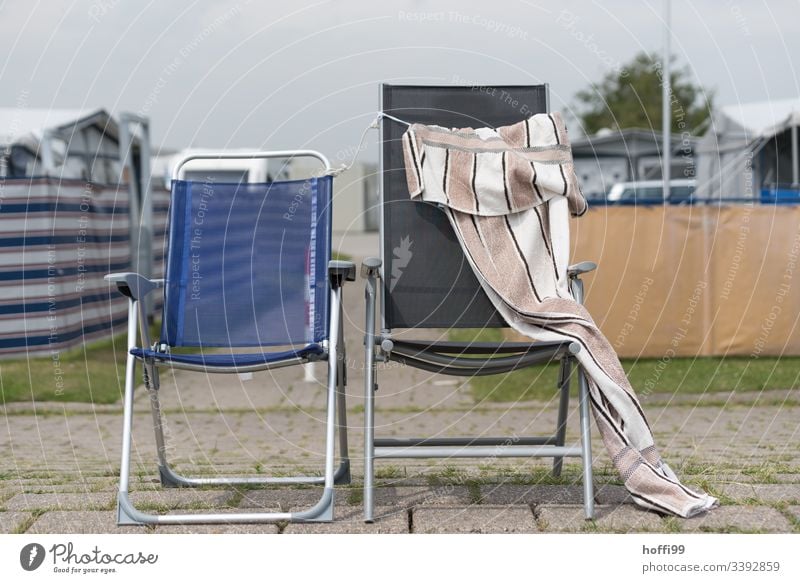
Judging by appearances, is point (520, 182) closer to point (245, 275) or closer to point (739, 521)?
point (245, 275)

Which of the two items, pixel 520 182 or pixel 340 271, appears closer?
pixel 340 271

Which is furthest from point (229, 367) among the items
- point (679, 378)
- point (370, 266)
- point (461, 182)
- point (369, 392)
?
point (679, 378)

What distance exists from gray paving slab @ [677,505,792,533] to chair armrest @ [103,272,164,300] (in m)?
2.10

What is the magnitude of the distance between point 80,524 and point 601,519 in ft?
5.77

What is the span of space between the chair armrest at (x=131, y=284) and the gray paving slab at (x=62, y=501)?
760mm

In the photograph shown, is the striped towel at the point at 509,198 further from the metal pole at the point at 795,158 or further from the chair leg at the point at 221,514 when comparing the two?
the metal pole at the point at 795,158

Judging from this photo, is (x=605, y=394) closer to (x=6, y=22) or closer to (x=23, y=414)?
(x=6, y=22)

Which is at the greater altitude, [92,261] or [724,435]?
[92,261]

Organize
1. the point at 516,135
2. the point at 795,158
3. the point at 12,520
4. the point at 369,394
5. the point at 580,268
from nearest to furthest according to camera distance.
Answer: the point at 12,520
the point at 369,394
the point at 580,268
the point at 516,135
the point at 795,158

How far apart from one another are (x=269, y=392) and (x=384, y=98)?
4677mm

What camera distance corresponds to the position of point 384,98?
4.19 meters

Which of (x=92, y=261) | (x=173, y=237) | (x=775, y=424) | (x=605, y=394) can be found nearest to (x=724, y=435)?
(x=775, y=424)

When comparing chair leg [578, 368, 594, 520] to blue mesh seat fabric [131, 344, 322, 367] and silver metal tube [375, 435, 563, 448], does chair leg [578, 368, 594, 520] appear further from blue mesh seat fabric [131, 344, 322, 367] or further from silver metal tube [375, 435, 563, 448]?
blue mesh seat fabric [131, 344, 322, 367]

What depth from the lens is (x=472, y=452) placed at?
370 centimetres
